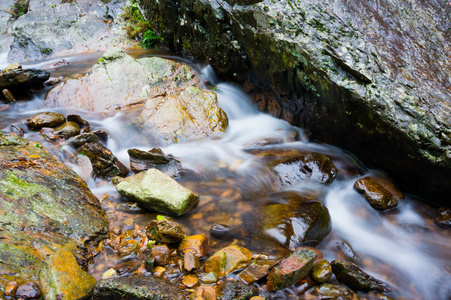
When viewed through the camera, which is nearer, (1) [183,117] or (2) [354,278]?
(2) [354,278]

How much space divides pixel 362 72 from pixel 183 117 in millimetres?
3712

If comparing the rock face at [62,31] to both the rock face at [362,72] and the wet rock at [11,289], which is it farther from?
the wet rock at [11,289]

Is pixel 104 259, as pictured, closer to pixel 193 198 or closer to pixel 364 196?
pixel 193 198

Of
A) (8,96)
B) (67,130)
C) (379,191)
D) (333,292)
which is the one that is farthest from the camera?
(8,96)

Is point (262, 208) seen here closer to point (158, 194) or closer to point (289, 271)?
point (289, 271)

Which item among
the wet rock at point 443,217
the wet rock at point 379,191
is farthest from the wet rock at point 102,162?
the wet rock at point 443,217

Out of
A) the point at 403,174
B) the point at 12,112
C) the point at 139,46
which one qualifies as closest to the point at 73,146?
the point at 12,112

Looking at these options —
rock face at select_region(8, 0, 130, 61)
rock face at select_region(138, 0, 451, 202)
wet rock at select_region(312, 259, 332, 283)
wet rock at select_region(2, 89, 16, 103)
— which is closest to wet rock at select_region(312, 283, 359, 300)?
wet rock at select_region(312, 259, 332, 283)

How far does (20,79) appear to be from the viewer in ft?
Result: 22.2

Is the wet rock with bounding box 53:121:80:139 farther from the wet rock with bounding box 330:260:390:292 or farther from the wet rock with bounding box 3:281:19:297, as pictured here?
the wet rock with bounding box 330:260:390:292

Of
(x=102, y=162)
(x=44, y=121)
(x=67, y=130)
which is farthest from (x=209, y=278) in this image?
(x=44, y=121)

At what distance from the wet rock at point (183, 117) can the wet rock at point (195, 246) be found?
2900 millimetres

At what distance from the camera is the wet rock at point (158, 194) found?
397 centimetres

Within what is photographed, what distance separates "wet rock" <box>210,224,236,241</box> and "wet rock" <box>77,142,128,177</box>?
2.09 metres
